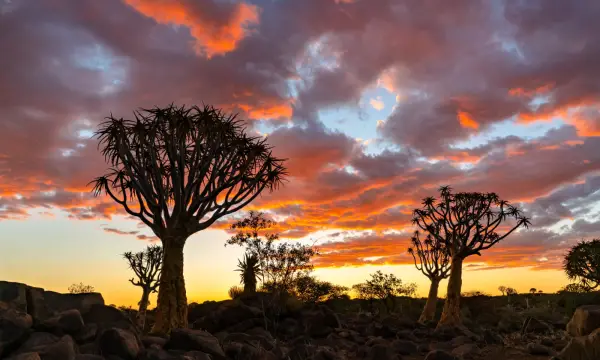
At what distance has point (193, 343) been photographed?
33.1 ft

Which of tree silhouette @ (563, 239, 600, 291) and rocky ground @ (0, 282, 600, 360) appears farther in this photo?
tree silhouette @ (563, 239, 600, 291)

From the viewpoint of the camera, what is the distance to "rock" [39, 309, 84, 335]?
896cm

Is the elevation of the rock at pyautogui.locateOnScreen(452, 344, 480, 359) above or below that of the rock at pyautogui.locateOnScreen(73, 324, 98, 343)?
below

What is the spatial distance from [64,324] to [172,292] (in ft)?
26.0

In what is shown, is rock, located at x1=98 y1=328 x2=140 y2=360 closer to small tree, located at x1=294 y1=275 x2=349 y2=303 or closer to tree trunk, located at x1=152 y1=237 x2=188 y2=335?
tree trunk, located at x1=152 y1=237 x2=188 y2=335

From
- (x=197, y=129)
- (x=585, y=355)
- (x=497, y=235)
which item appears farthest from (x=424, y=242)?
(x=585, y=355)

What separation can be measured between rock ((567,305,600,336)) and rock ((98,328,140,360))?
34.7ft

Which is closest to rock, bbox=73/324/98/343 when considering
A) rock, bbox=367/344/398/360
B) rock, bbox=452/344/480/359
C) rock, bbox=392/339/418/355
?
rock, bbox=367/344/398/360

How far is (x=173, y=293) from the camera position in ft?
56.0

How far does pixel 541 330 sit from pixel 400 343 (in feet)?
29.6

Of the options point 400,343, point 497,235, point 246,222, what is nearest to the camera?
point 400,343

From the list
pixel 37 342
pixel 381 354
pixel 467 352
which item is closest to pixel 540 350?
pixel 467 352

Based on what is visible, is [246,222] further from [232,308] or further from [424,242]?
[424,242]

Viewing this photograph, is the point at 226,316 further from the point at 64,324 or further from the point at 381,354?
the point at 64,324
